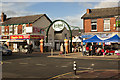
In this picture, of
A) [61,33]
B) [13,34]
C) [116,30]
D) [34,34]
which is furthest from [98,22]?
[13,34]

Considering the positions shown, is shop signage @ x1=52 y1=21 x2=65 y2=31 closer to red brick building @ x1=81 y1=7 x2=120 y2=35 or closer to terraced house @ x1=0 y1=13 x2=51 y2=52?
red brick building @ x1=81 y1=7 x2=120 y2=35

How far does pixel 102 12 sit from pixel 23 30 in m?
18.0

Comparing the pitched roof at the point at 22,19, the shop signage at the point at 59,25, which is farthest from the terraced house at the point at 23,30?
the shop signage at the point at 59,25

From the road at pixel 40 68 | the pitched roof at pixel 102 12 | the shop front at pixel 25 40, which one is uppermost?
the pitched roof at pixel 102 12

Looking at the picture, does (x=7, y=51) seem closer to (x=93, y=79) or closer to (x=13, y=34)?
(x=13, y=34)

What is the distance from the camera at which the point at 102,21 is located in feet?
87.1

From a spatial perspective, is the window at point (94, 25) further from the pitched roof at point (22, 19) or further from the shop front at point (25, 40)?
the pitched roof at point (22, 19)

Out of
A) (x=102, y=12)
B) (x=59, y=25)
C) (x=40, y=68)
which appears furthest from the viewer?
(x=59, y=25)

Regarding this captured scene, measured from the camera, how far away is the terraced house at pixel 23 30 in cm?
3428

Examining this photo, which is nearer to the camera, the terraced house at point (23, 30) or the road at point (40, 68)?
the road at point (40, 68)

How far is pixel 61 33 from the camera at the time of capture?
43.2 meters

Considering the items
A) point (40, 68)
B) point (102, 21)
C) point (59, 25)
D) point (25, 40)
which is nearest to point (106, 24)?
point (102, 21)

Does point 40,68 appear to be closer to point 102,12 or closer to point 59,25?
point 59,25

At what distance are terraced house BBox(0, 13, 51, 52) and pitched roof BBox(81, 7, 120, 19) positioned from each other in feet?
38.8
